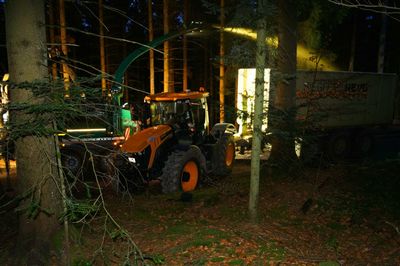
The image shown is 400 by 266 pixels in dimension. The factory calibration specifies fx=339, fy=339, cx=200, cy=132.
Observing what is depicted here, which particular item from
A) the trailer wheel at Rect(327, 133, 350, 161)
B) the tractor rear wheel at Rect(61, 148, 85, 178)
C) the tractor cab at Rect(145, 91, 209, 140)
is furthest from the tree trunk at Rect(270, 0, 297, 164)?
the tractor rear wheel at Rect(61, 148, 85, 178)

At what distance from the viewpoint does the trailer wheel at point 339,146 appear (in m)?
15.0

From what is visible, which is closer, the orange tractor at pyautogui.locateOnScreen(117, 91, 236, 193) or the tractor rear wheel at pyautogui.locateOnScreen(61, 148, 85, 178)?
the orange tractor at pyautogui.locateOnScreen(117, 91, 236, 193)

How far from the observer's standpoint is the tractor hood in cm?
892

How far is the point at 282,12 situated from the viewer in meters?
9.93

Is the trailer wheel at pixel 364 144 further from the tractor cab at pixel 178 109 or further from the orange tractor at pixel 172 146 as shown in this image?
the tractor cab at pixel 178 109

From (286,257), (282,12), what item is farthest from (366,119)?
(286,257)

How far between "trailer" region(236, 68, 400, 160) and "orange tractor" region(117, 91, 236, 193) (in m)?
3.21

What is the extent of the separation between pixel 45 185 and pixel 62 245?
0.90 meters

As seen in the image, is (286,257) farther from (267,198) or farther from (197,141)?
(197,141)

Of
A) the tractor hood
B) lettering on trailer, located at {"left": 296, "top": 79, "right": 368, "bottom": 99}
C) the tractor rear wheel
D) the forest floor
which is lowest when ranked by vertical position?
the forest floor

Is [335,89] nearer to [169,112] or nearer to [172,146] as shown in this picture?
[169,112]

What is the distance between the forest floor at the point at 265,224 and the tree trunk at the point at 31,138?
43 centimetres

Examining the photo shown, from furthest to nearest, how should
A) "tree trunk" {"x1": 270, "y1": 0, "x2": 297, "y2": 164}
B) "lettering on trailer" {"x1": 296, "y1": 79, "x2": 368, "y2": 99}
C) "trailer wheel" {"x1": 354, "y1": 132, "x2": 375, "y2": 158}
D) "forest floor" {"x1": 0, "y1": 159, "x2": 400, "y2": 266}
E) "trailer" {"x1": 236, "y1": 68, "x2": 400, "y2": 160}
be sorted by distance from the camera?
"trailer wheel" {"x1": 354, "y1": 132, "x2": 375, "y2": 158} < "trailer" {"x1": 236, "y1": 68, "x2": 400, "y2": 160} < "lettering on trailer" {"x1": 296, "y1": 79, "x2": 368, "y2": 99} < "tree trunk" {"x1": 270, "y1": 0, "x2": 297, "y2": 164} < "forest floor" {"x1": 0, "y1": 159, "x2": 400, "y2": 266}

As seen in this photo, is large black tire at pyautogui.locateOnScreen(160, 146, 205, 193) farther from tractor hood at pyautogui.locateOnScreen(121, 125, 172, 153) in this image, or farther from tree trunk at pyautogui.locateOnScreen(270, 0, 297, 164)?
tree trunk at pyautogui.locateOnScreen(270, 0, 297, 164)
